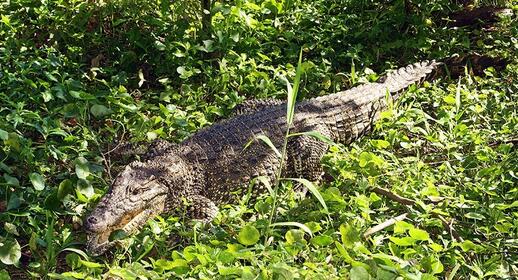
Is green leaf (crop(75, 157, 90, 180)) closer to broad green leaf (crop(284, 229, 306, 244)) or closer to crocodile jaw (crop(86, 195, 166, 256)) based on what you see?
crocodile jaw (crop(86, 195, 166, 256))

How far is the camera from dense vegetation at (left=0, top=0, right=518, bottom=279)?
3.71 meters

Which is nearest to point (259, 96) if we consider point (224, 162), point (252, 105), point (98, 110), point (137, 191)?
point (252, 105)

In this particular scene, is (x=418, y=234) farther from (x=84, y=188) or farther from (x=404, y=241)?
(x=84, y=188)

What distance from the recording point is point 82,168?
4.32m

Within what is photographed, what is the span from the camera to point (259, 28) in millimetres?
6418

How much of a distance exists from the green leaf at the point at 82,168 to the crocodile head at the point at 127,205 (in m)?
0.23

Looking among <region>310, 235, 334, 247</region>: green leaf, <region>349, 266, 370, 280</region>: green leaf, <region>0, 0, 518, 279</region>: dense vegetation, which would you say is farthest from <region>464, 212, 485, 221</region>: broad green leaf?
<region>349, 266, 370, 280</region>: green leaf

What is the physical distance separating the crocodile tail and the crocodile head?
2229 millimetres

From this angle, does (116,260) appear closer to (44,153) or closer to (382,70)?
(44,153)

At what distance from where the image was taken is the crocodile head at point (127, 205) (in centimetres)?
385

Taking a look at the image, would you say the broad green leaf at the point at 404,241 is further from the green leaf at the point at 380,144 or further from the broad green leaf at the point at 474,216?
the green leaf at the point at 380,144

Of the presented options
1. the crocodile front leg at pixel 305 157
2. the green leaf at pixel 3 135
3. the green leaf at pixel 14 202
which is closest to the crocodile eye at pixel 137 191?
the green leaf at pixel 14 202

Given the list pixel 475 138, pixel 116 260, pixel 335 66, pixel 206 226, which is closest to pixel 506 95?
Answer: pixel 475 138

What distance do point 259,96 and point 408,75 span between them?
1307mm
